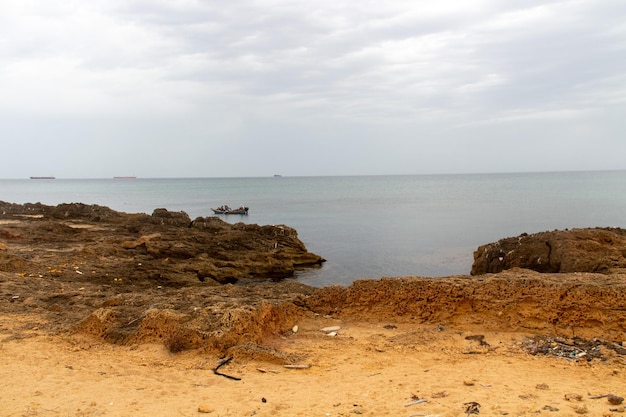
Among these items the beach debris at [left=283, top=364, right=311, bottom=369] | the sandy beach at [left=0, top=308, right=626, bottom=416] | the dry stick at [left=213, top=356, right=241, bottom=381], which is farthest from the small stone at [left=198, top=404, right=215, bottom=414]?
the beach debris at [left=283, top=364, right=311, bottom=369]

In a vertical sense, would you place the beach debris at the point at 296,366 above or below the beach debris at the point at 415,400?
below

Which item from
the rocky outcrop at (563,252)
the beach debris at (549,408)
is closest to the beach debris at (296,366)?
the beach debris at (549,408)

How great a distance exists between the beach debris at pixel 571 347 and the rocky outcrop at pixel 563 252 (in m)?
4.50

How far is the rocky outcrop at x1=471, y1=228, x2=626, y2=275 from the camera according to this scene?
11.6 metres

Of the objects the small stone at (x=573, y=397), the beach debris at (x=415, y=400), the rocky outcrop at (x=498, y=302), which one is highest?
the rocky outcrop at (x=498, y=302)

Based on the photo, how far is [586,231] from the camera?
1338 centimetres

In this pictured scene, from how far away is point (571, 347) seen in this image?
6.55 m

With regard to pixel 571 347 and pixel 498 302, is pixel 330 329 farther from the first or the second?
pixel 571 347

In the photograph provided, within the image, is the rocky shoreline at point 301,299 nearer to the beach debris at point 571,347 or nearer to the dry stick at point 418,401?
the beach debris at point 571,347

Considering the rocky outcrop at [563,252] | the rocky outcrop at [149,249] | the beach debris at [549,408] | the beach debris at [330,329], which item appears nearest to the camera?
the beach debris at [549,408]

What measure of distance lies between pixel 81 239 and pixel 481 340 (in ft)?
58.0

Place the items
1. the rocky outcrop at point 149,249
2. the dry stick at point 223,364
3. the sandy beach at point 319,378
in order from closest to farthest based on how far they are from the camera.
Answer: the sandy beach at point 319,378
the dry stick at point 223,364
the rocky outcrop at point 149,249

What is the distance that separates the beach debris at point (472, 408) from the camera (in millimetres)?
4766

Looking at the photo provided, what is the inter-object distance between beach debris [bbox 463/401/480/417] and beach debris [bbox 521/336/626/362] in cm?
202
